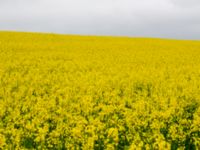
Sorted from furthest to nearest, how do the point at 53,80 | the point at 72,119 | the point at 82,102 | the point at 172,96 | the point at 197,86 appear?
the point at 53,80
the point at 197,86
the point at 172,96
the point at 82,102
the point at 72,119

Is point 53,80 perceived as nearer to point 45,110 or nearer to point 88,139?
point 45,110

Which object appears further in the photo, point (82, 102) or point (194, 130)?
point (82, 102)

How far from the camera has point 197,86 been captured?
11039 mm

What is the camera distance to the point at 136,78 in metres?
12.4

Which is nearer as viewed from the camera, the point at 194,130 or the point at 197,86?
the point at 194,130

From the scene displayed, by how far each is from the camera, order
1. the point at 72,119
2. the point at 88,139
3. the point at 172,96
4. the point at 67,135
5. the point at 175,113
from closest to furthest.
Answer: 1. the point at 88,139
2. the point at 67,135
3. the point at 72,119
4. the point at 175,113
5. the point at 172,96

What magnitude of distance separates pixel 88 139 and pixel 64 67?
10541 millimetres

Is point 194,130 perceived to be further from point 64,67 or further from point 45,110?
point 64,67

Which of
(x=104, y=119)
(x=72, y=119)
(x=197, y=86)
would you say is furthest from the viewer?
(x=197, y=86)

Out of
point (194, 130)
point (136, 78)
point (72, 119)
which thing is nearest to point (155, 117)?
point (194, 130)

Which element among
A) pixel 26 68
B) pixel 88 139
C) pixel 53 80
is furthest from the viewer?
pixel 26 68

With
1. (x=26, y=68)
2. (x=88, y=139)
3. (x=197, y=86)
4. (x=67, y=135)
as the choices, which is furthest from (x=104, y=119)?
(x=26, y=68)

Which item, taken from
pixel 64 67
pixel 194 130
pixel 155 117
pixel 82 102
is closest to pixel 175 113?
pixel 155 117

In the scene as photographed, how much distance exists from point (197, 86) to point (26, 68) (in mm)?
7032
